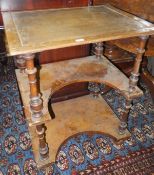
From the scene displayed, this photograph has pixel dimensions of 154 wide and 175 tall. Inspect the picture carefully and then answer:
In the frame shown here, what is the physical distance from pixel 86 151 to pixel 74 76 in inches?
23.1

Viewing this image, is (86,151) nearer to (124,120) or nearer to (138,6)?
(124,120)

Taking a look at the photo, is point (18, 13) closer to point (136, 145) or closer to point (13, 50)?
point (13, 50)

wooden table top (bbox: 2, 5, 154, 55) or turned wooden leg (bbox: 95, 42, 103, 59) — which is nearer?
wooden table top (bbox: 2, 5, 154, 55)

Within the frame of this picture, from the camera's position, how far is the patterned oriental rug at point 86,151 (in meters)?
1.42

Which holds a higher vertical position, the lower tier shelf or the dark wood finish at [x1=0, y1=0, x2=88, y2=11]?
the dark wood finish at [x1=0, y1=0, x2=88, y2=11]

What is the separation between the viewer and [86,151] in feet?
A: 5.04

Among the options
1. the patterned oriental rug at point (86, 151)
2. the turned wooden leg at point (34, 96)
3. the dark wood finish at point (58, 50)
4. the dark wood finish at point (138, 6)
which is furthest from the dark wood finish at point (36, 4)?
the patterned oriental rug at point (86, 151)

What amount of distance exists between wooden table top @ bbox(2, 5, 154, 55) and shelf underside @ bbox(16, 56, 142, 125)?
1.14 ft

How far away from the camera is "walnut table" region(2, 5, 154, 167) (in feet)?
3.13

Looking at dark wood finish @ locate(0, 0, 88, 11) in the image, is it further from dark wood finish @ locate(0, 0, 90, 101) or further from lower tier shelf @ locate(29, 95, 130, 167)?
lower tier shelf @ locate(29, 95, 130, 167)

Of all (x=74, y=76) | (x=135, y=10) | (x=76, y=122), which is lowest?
(x=76, y=122)

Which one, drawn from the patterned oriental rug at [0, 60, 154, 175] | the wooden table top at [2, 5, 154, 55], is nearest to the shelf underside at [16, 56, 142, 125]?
the wooden table top at [2, 5, 154, 55]

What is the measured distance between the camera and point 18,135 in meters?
1.65

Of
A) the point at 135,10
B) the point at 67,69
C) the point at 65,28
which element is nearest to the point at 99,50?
the point at 67,69
